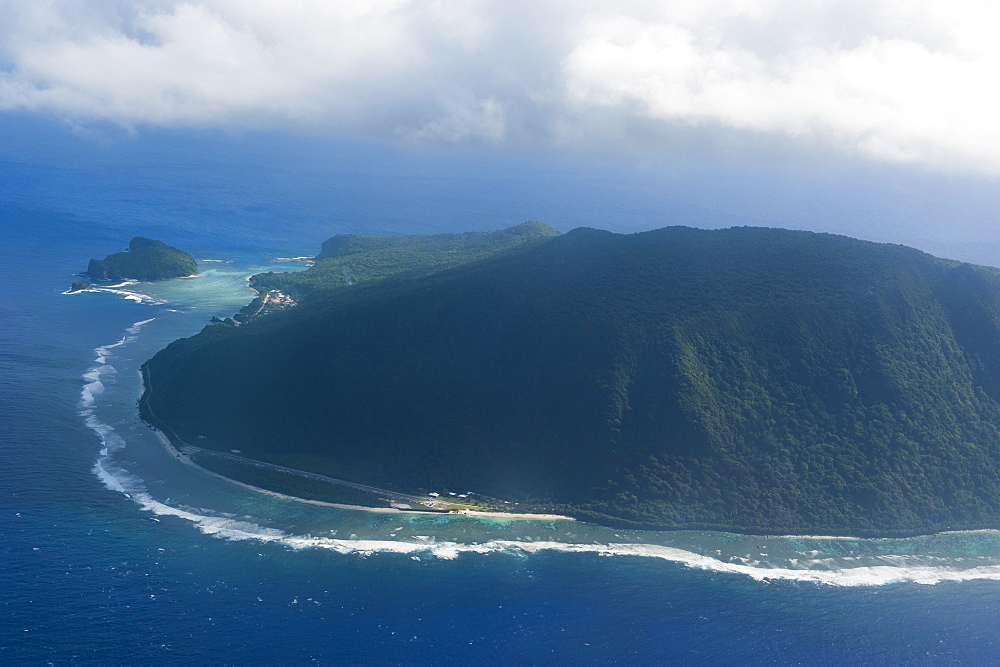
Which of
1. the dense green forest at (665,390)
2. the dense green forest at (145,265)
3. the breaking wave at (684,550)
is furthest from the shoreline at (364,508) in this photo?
the dense green forest at (145,265)

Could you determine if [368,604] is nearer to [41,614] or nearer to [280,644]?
[280,644]

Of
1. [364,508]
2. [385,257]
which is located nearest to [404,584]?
[364,508]

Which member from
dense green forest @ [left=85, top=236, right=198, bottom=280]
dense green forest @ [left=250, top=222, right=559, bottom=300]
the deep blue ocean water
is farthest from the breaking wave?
dense green forest @ [left=85, top=236, right=198, bottom=280]

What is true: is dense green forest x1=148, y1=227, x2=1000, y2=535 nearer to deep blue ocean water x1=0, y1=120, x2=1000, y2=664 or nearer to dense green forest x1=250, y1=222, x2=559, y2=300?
deep blue ocean water x1=0, y1=120, x2=1000, y2=664

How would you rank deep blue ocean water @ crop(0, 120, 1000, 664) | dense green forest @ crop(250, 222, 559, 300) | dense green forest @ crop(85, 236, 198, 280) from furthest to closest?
dense green forest @ crop(85, 236, 198, 280)
dense green forest @ crop(250, 222, 559, 300)
deep blue ocean water @ crop(0, 120, 1000, 664)

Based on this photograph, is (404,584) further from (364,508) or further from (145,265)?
(145,265)
